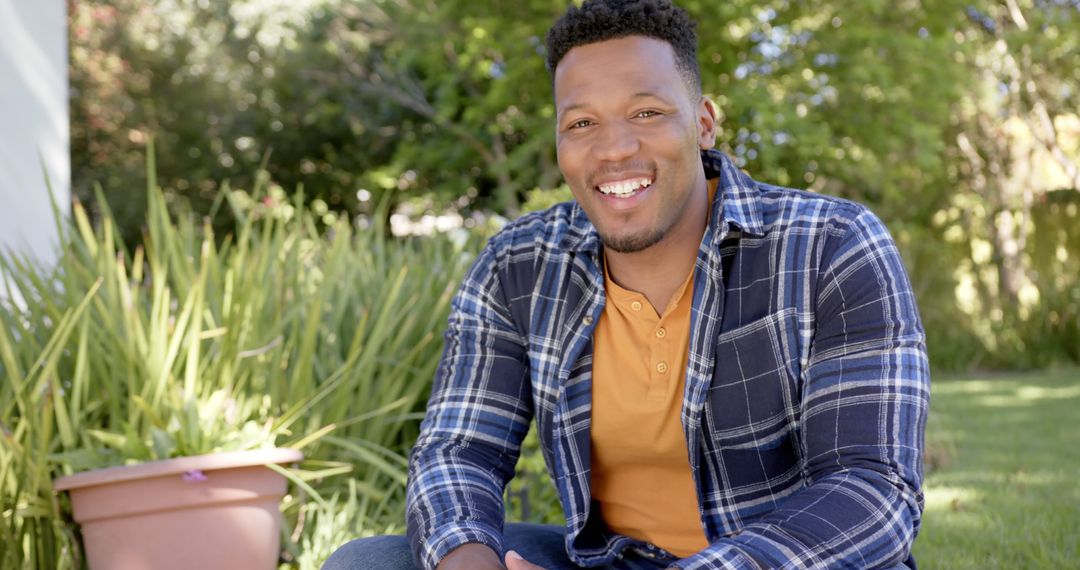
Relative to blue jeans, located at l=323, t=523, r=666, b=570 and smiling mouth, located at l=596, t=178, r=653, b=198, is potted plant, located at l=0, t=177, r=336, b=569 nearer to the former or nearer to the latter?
blue jeans, located at l=323, t=523, r=666, b=570

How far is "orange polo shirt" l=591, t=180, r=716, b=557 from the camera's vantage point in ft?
6.87

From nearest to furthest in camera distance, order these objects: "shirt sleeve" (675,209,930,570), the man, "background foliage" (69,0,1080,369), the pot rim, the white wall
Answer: "shirt sleeve" (675,209,930,570) → the man → the pot rim → the white wall → "background foliage" (69,0,1080,369)

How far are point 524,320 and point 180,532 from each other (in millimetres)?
993

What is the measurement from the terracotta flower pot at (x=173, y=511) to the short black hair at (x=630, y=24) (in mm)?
1227

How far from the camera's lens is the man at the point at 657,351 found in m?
1.91

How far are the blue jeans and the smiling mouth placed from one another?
2.32ft

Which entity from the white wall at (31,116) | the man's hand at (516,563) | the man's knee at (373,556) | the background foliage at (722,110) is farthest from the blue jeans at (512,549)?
the background foliage at (722,110)

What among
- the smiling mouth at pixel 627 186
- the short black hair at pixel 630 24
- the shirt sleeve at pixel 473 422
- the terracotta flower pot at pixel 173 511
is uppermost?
the short black hair at pixel 630 24

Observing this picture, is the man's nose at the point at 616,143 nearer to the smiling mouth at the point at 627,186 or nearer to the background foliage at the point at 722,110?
the smiling mouth at the point at 627,186

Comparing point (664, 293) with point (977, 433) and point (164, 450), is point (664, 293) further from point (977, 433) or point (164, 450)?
point (977, 433)

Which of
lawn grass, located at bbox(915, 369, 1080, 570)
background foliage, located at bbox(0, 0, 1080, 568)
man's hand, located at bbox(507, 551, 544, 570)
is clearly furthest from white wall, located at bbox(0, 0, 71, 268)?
man's hand, located at bbox(507, 551, 544, 570)

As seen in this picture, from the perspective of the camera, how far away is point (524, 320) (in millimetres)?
2328

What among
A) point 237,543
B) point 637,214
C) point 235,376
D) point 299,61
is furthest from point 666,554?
point 299,61

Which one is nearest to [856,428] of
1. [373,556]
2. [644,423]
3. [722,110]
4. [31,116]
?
[644,423]
